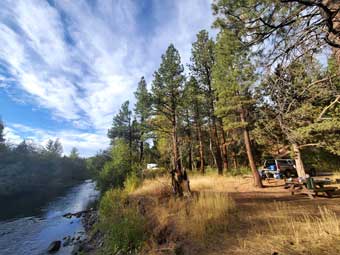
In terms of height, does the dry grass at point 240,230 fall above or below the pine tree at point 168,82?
below

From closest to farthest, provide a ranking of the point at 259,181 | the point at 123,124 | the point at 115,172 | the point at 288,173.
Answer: the point at 259,181 → the point at 288,173 → the point at 115,172 → the point at 123,124

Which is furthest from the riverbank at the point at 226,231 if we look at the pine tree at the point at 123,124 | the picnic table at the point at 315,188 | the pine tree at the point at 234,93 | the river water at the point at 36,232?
the pine tree at the point at 123,124

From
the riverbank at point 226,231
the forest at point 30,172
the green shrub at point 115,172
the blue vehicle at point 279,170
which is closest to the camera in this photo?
the riverbank at point 226,231

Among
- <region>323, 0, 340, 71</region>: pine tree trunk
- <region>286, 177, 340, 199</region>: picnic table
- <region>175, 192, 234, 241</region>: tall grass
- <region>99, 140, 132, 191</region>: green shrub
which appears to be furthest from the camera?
<region>99, 140, 132, 191</region>: green shrub

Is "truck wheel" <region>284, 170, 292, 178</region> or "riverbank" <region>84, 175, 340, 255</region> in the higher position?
"truck wheel" <region>284, 170, 292, 178</region>

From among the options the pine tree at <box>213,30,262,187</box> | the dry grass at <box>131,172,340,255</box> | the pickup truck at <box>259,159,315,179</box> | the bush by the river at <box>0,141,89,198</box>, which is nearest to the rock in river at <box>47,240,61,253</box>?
the dry grass at <box>131,172,340,255</box>

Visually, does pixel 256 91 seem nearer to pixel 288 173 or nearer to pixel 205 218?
pixel 205 218

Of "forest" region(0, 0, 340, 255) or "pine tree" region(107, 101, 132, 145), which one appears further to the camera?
"pine tree" region(107, 101, 132, 145)

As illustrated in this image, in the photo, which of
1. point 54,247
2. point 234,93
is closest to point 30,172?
point 54,247

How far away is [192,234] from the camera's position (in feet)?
14.2

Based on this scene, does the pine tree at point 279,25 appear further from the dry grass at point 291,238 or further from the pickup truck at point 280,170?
the pickup truck at point 280,170

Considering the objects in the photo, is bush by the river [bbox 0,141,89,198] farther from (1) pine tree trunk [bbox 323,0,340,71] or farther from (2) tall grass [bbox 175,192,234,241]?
(1) pine tree trunk [bbox 323,0,340,71]

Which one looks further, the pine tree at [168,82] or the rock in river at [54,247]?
the pine tree at [168,82]

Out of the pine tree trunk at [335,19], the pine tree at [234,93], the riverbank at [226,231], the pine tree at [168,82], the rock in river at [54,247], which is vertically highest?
the pine tree at [168,82]
